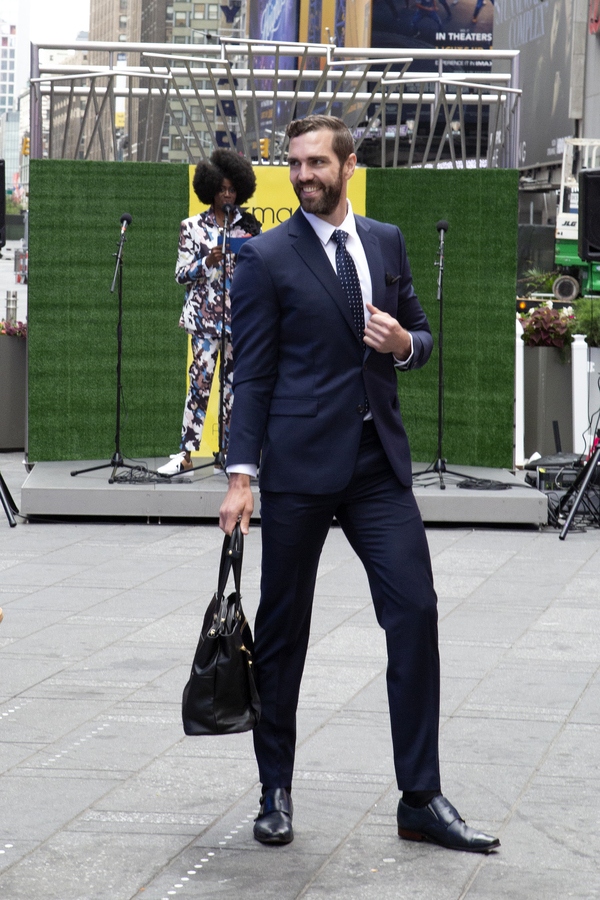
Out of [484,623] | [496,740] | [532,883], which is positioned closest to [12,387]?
[484,623]

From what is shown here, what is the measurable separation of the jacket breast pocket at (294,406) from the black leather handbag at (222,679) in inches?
15.4

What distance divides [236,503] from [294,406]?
0.30 m

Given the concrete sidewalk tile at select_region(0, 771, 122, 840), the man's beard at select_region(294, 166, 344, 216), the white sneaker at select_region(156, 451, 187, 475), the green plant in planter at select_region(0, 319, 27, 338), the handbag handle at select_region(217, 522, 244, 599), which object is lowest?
the concrete sidewalk tile at select_region(0, 771, 122, 840)

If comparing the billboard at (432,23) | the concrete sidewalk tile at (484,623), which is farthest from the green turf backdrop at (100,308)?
the billboard at (432,23)

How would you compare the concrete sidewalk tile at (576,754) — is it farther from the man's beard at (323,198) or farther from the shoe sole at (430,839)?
the man's beard at (323,198)

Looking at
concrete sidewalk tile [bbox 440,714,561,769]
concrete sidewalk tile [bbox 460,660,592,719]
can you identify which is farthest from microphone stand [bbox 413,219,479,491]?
concrete sidewalk tile [bbox 440,714,561,769]

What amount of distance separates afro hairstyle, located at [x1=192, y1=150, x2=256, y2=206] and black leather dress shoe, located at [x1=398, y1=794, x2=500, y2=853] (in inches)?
252

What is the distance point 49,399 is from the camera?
403 inches

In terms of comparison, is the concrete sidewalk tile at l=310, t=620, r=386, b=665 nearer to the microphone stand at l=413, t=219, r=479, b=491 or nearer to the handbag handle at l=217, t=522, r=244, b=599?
the handbag handle at l=217, t=522, r=244, b=599

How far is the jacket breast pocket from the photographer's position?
3400 millimetres

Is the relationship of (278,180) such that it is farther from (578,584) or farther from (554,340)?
(578,584)

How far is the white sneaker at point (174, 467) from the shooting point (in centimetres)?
953

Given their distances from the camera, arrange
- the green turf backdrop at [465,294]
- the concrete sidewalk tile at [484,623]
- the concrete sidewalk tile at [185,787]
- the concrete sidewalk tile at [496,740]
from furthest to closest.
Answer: the green turf backdrop at [465,294], the concrete sidewalk tile at [484,623], the concrete sidewalk tile at [496,740], the concrete sidewalk tile at [185,787]

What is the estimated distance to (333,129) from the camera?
336cm
